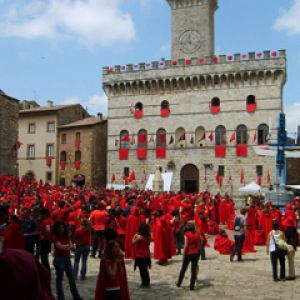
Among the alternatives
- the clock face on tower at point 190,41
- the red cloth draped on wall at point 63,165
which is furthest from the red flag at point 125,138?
the clock face on tower at point 190,41

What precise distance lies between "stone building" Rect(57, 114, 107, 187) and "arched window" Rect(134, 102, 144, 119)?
506cm

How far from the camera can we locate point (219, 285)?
356 inches

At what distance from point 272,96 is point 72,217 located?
93.4 ft

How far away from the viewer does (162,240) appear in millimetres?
11492

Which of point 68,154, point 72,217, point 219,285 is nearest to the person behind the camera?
point 219,285

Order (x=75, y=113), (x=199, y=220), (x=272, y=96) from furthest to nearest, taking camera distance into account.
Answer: (x=75, y=113)
(x=272, y=96)
(x=199, y=220)

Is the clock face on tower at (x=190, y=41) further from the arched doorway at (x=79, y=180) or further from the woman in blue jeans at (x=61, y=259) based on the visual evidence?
the woman in blue jeans at (x=61, y=259)

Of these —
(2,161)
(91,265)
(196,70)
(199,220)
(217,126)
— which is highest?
(196,70)

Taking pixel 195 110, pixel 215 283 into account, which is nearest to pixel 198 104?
pixel 195 110

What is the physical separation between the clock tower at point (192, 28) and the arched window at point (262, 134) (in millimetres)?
9513

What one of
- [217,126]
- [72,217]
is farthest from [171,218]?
[217,126]

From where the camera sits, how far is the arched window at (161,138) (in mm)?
39188

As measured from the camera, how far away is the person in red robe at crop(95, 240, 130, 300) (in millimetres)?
5426

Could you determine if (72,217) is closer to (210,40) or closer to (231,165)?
(231,165)
